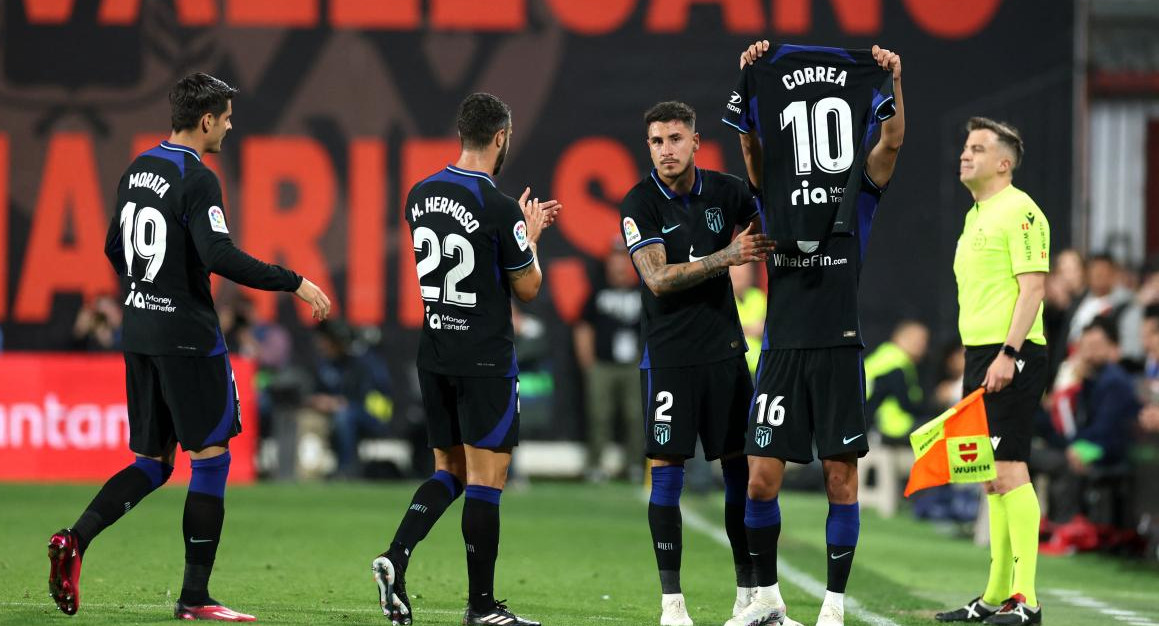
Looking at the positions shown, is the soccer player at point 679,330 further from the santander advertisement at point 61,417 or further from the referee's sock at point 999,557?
the santander advertisement at point 61,417

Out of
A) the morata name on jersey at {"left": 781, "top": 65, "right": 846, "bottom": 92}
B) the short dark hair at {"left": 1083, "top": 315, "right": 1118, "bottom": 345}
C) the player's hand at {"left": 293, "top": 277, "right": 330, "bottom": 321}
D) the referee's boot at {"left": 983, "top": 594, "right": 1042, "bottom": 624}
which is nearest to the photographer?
the player's hand at {"left": 293, "top": 277, "right": 330, "bottom": 321}

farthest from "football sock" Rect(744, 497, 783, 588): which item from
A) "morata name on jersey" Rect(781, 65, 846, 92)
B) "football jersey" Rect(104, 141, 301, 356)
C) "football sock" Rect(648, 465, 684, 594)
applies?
"football jersey" Rect(104, 141, 301, 356)

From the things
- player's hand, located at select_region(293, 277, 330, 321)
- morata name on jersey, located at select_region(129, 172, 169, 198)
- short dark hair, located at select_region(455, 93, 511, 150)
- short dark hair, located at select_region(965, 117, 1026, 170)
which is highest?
short dark hair, located at select_region(965, 117, 1026, 170)

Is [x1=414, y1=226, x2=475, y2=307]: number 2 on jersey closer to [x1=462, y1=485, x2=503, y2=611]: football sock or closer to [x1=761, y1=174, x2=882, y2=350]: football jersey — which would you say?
[x1=462, y1=485, x2=503, y2=611]: football sock

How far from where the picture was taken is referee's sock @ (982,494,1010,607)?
7307 millimetres

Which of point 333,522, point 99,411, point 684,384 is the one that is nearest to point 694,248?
point 684,384

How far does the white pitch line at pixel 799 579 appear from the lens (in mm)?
7175

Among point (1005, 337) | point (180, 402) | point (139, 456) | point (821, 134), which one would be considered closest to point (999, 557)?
point (1005, 337)

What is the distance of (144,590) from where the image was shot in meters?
7.44

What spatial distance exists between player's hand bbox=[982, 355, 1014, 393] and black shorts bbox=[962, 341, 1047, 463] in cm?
8

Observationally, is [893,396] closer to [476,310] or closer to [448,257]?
[476,310]

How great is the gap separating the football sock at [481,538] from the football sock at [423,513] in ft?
0.52

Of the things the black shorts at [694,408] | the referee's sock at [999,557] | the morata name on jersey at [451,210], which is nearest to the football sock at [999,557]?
the referee's sock at [999,557]

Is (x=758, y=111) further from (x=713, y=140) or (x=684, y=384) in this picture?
(x=713, y=140)
